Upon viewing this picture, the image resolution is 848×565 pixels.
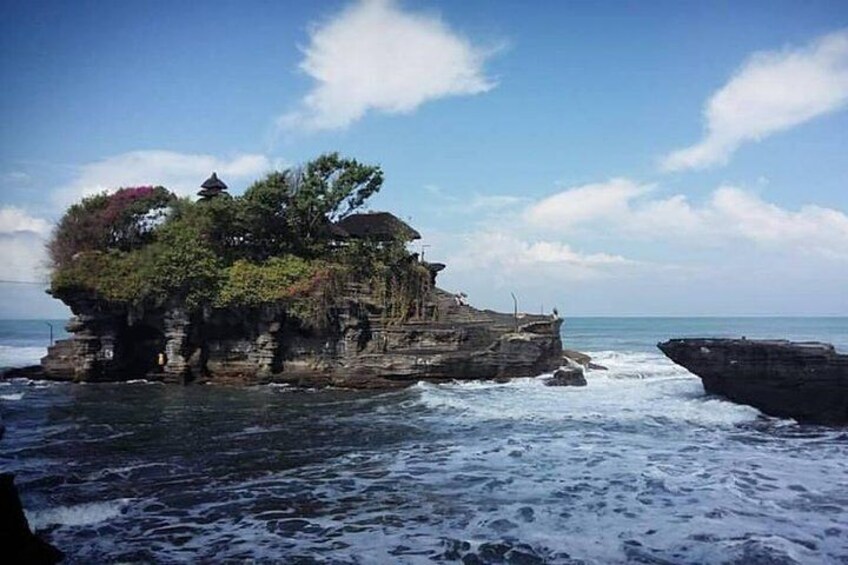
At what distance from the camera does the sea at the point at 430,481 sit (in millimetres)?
9508

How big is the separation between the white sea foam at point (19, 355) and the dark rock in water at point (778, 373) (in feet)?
126

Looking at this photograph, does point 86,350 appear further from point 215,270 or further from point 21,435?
point 21,435

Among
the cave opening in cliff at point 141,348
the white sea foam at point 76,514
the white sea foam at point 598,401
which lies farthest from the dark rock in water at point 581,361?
the white sea foam at point 76,514

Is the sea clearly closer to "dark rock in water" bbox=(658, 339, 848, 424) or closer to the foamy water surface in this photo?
the foamy water surface

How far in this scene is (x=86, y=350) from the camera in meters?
30.2

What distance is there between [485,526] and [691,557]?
3.05m

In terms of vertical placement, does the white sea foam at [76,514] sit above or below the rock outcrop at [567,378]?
below

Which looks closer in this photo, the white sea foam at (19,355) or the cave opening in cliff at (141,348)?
the cave opening in cliff at (141,348)

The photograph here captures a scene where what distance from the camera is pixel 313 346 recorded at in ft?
98.7

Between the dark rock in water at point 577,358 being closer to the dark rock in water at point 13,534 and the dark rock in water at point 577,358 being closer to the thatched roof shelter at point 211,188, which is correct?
the thatched roof shelter at point 211,188

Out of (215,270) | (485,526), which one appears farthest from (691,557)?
(215,270)

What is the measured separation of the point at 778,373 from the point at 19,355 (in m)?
49.1

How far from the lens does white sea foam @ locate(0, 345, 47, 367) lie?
41.2 metres

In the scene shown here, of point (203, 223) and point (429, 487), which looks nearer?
point (429, 487)
